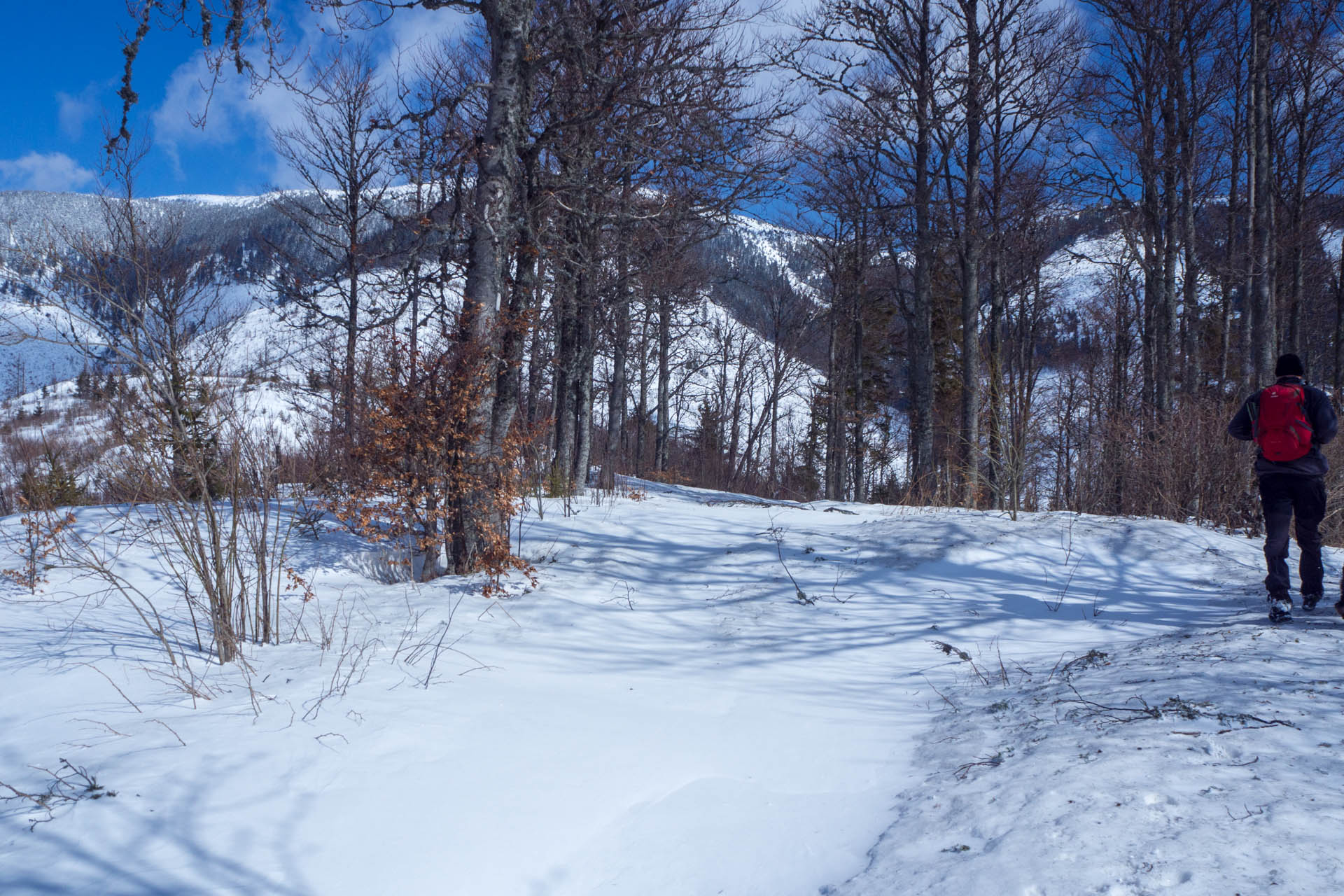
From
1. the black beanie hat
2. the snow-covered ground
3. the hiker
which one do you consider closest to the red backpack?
the hiker

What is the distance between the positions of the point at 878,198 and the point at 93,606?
1368 cm

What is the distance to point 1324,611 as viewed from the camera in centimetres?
475

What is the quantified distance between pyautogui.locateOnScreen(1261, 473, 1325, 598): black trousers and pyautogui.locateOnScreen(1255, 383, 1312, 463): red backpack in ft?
0.54

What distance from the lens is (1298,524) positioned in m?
4.99

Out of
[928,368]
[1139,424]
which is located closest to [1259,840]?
[1139,424]

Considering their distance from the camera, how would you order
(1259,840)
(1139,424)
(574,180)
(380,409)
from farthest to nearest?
(1139,424), (574,180), (380,409), (1259,840)

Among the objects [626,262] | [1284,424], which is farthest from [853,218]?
[1284,424]

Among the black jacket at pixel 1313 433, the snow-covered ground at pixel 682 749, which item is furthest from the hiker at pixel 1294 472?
the snow-covered ground at pixel 682 749

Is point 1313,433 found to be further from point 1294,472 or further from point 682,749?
point 682,749

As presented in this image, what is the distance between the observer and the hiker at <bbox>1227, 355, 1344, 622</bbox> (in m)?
4.78

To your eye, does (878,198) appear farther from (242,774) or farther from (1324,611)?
(242,774)

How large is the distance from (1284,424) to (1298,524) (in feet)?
2.38

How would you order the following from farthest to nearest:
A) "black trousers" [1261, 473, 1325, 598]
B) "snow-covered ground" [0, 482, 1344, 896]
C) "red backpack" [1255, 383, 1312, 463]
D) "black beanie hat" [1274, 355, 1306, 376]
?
"black beanie hat" [1274, 355, 1306, 376], "red backpack" [1255, 383, 1312, 463], "black trousers" [1261, 473, 1325, 598], "snow-covered ground" [0, 482, 1344, 896]

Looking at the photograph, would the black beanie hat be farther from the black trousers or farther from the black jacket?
the black trousers
